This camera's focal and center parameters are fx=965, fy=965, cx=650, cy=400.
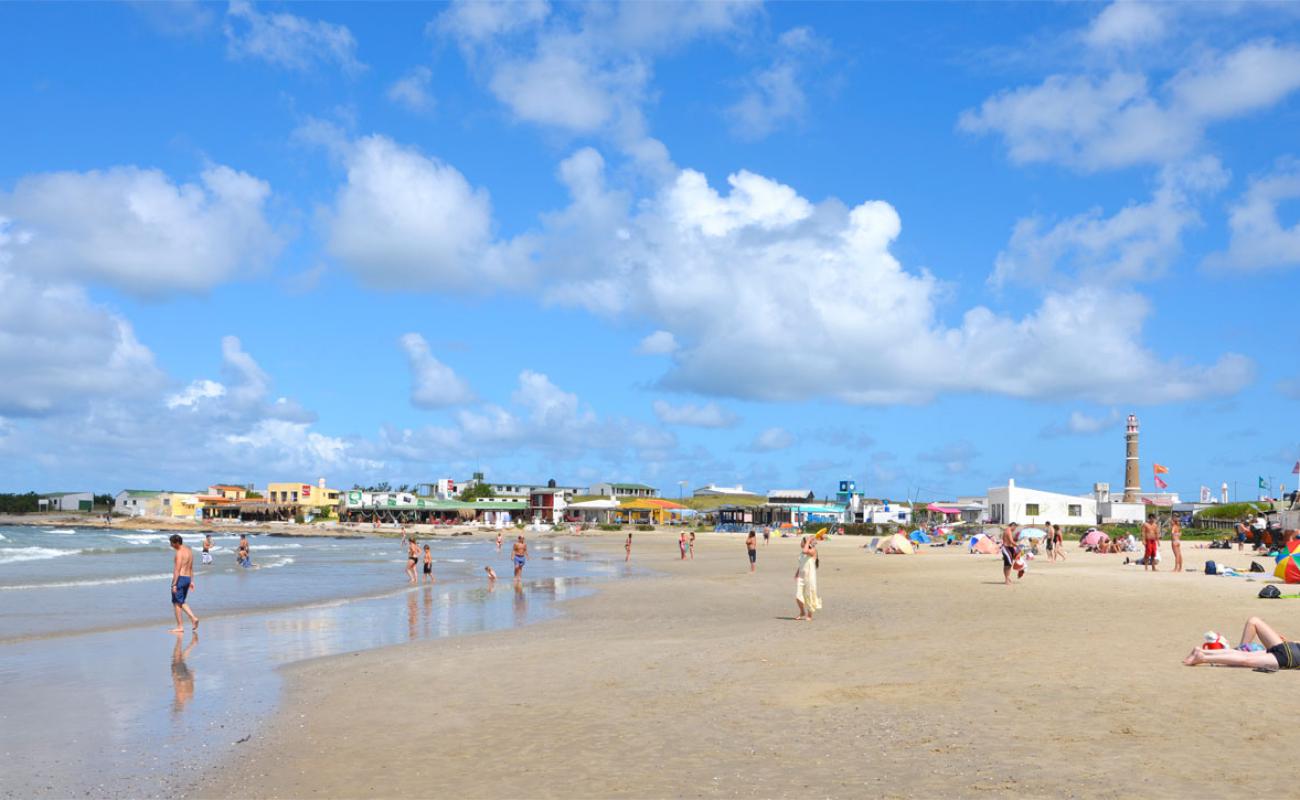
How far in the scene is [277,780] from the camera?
303 inches

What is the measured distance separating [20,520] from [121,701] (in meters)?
167

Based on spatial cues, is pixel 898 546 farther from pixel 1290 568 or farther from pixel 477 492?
pixel 477 492

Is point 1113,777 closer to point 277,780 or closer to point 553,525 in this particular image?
point 277,780

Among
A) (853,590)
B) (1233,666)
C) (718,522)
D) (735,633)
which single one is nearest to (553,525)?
(718,522)

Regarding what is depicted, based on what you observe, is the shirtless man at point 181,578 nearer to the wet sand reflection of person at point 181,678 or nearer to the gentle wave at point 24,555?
the wet sand reflection of person at point 181,678

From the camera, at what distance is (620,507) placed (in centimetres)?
10069

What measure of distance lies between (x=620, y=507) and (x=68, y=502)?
116m

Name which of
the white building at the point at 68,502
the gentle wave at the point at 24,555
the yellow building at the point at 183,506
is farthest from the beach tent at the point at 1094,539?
the white building at the point at 68,502

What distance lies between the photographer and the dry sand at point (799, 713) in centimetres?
711

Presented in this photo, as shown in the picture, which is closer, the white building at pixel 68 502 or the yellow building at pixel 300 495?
the yellow building at pixel 300 495

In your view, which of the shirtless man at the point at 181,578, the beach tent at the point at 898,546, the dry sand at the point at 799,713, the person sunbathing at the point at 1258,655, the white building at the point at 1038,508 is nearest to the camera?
the dry sand at the point at 799,713

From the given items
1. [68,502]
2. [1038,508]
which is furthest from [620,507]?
[68,502]

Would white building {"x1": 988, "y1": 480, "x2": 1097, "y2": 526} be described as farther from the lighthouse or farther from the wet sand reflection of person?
the wet sand reflection of person

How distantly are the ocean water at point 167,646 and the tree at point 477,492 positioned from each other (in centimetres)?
10615
